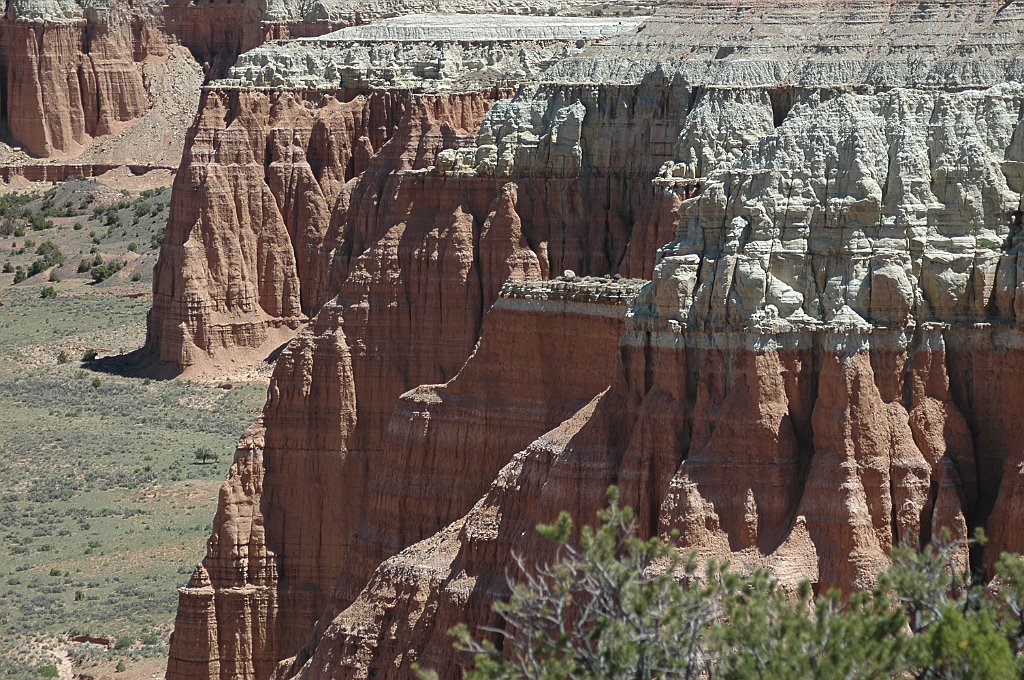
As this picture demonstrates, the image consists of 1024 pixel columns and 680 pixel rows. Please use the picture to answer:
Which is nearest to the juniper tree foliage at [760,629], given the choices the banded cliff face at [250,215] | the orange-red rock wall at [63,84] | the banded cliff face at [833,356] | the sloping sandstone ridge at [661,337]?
the banded cliff face at [833,356]

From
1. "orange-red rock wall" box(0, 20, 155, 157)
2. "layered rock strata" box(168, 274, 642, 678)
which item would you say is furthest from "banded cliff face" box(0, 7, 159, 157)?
"layered rock strata" box(168, 274, 642, 678)

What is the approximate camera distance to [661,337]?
45.0 meters

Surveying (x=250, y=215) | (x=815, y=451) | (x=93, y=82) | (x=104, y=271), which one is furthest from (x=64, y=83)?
(x=815, y=451)

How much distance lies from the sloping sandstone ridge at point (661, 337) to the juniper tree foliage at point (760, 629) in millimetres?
5785

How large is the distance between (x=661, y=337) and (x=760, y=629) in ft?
35.6

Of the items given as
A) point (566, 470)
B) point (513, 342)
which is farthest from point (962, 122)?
point (513, 342)

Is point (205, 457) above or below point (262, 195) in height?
below

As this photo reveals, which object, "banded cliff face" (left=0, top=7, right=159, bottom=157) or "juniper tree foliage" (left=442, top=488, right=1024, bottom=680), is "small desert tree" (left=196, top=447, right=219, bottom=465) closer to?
"juniper tree foliage" (left=442, top=488, right=1024, bottom=680)

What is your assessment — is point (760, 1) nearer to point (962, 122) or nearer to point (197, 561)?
point (197, 561)

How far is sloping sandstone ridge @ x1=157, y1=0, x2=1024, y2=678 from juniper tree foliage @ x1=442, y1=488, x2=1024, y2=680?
578 cm

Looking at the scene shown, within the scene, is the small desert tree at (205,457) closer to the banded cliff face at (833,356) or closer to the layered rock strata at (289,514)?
the layered rock strata at (289,514)

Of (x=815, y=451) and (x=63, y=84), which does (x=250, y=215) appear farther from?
(x=815, y=451)

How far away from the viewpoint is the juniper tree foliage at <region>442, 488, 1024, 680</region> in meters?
34.1

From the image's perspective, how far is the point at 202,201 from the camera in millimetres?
117688
